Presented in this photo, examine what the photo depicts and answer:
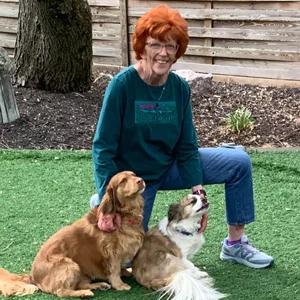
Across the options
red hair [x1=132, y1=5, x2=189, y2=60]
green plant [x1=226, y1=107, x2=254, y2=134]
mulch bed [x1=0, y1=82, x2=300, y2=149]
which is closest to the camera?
red hair [x1=132, y1=5, x2=189, y2=60]

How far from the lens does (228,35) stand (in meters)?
10.1

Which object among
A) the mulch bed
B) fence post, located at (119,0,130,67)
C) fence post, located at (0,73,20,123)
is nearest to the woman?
the mulch bed

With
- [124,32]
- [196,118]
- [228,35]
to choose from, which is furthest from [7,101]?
[228,35]

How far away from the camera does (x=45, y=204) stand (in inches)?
225

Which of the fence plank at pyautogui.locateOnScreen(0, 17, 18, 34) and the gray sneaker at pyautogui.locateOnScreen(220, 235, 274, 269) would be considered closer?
the gray sneaker at pyautogui.locateOnScreen(220, 235, 274, 269)

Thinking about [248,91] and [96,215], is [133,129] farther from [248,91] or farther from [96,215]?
[248,91]

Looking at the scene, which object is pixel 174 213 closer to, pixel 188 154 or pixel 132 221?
pixel 132 221

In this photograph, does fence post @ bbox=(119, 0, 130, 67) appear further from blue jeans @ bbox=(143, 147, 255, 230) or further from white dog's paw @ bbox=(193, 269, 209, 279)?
white dog's paw @ bbox=(193, 269, 209, 279)

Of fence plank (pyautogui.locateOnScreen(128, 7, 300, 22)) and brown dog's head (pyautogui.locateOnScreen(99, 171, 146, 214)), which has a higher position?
fence plank (pyautogui.locateOnScreen(128, 7, 300, 22))

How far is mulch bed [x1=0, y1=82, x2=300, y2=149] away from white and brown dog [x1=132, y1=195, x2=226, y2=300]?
11.0 ft

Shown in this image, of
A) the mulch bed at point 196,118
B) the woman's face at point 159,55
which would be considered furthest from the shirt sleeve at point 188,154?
the mulch bed at point 196,118

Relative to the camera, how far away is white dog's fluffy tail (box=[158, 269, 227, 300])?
383cm

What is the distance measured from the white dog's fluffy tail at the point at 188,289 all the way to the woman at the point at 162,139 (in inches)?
13.7

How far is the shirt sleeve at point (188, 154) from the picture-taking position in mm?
4293
